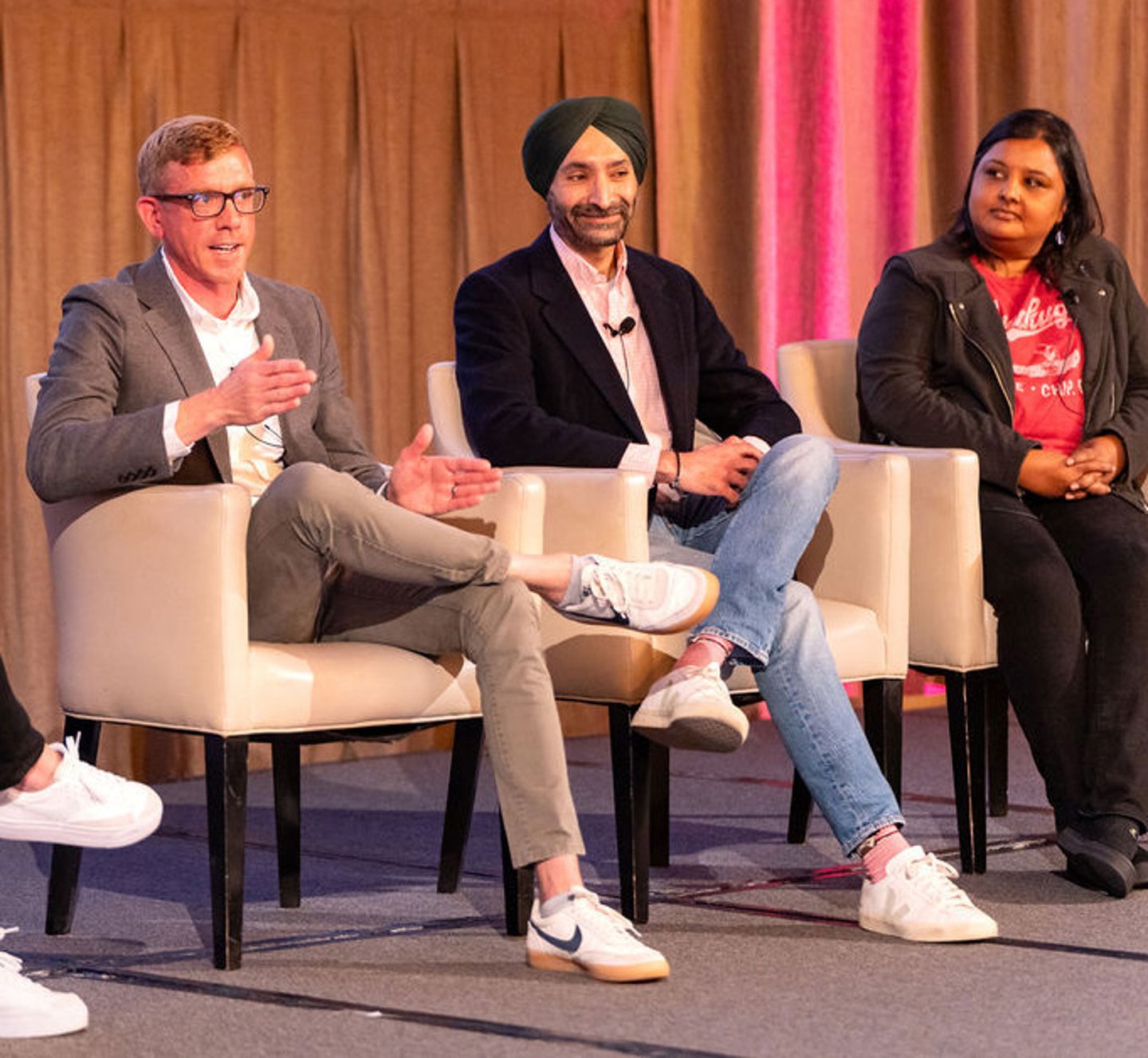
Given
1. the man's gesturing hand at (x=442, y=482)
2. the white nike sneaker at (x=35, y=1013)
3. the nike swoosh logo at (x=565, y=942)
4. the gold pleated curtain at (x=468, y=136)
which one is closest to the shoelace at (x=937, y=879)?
the nike swoosh logo at (x=565, y=942)

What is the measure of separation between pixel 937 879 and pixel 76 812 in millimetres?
1229

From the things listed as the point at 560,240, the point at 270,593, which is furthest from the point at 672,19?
the point at 270,593

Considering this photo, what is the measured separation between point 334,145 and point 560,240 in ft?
5.23

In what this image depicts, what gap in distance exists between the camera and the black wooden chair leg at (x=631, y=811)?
10.5 feet

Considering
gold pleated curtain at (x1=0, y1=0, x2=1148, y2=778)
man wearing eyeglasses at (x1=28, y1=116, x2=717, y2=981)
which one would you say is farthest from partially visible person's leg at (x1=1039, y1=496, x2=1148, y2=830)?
gold pleated curtain at (x1=0, y1=0, x2=1148, y2=778)

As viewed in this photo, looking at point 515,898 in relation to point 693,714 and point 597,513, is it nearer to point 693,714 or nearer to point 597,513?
point 693,714

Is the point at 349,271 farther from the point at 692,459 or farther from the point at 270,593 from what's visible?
the point at 270,593

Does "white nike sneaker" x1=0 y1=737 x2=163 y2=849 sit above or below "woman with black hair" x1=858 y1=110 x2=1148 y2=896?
below

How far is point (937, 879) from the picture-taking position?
3.12 metres

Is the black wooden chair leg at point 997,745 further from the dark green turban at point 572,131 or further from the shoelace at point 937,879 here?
the dark green turban at point 572,131

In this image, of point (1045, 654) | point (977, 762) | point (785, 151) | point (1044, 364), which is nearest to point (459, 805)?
point (977, 762)

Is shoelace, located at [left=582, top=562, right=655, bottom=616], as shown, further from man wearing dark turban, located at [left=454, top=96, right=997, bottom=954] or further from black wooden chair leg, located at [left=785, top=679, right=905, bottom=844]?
black wooden chair leg, located at [left=785, top=679, right=905, bottom=844]

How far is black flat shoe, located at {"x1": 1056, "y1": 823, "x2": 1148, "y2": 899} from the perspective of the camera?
3.35 meters

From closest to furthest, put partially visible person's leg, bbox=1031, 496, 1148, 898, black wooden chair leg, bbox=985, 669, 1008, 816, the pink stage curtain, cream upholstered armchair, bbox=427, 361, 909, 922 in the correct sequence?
cream upholstered armchair, bbox=427, 361, 909, 922 → partially visible person's leg, bbox=1031, 496, 1148, 898 → black wooden chair leg, bbox=985, 669, 1008, 816 → the pink stage curtain
